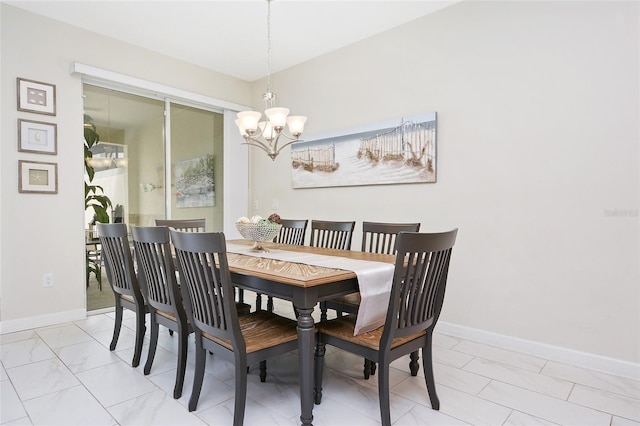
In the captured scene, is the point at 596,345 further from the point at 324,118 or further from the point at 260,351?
the point at 324,118

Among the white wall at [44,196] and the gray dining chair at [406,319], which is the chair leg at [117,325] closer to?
the white wall at [44,196]

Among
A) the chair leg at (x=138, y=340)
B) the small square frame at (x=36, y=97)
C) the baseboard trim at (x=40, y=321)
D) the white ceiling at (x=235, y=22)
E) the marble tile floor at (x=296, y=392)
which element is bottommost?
the marble tile floor at (x=296, y=392)

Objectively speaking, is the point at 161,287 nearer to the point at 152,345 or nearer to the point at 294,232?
the point at 152,345

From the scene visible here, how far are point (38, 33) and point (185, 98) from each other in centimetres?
137

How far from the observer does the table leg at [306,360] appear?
165 cm

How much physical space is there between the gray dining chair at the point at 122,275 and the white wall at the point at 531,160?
7.00ft

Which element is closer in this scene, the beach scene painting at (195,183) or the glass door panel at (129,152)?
the glass door panel at (129,152)

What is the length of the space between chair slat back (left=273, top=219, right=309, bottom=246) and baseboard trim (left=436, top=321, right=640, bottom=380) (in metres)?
1.39

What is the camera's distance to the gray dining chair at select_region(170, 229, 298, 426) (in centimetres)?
160

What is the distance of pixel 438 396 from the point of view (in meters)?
2.00

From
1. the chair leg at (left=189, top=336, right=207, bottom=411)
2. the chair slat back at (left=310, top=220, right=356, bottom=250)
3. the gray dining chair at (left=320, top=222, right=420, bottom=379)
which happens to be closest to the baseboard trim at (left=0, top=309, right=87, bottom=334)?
the chair leg at (left=189, top=336, right=207, bottom=411)

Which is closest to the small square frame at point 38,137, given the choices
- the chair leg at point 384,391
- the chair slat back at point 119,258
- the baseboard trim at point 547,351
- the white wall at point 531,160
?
the chair slat back at point 119,258

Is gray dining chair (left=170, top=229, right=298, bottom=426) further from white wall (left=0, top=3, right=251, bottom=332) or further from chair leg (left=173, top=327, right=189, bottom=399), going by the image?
white wall (left=0, top=3, right=251, bottom=332)

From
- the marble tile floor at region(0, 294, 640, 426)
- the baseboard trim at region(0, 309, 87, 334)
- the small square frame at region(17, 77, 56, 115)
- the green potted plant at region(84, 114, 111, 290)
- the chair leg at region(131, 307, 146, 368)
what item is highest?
the small square frame at region(17, 77, 56, 115)
